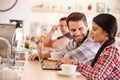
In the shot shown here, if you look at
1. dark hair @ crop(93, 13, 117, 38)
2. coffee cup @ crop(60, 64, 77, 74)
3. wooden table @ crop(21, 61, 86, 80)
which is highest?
dark hair @ crop(93, 13, 117, 38)

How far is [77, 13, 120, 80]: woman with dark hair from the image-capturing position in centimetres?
155

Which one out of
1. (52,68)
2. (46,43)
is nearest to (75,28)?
(52,68)

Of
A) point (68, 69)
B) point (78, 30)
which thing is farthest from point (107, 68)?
point (78, 30)

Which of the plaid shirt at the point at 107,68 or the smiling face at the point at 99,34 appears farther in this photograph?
the smiling face at the point at 99,34

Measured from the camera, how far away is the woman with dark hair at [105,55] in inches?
60.9

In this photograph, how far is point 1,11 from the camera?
5.24 metres

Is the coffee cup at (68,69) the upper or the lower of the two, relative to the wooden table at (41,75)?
upper

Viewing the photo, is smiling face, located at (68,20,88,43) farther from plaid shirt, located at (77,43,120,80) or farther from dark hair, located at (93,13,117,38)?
plaid shirt, located at (77,43,120,80)

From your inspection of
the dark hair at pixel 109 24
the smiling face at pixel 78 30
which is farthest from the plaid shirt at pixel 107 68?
the smiling face at pixel 78 30

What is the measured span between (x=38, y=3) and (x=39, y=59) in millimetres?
3611

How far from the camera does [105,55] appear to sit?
159cm

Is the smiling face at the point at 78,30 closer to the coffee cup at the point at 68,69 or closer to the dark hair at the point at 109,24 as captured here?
the dark hair at the point at 109,24

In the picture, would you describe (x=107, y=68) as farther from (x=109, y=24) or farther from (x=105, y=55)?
(x=109, y=24)

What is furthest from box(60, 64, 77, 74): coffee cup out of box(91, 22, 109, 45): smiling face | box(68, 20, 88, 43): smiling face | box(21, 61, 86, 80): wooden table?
box(68, 20, 88, 43): smiling face
